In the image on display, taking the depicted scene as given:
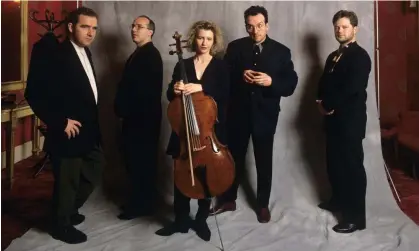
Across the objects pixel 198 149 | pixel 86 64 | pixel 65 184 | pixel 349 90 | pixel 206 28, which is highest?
pixel 206 28

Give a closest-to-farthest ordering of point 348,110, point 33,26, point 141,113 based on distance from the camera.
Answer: point 348,110
point 141,113
point 33,26

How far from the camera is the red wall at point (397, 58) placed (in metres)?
2.52

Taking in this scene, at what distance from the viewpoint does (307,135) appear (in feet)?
6.83

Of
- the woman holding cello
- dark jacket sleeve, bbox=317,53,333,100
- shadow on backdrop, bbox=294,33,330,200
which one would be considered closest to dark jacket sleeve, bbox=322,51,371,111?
dark jacket sleeve, bbox=317,53,333,100

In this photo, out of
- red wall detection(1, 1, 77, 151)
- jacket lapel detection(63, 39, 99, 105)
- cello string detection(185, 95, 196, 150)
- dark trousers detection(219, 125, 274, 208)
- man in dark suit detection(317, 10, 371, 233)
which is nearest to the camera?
cello string detection(185, 95, 196, 150)

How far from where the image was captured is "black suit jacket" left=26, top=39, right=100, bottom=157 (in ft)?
5.14

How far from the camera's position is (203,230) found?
1668mm

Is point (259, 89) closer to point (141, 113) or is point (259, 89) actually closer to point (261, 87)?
point (261, 87)

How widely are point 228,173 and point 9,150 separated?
1.22 m

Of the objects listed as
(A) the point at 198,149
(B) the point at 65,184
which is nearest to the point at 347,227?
(A) the point at 198,149

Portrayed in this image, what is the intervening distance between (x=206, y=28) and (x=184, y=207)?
2.20ft

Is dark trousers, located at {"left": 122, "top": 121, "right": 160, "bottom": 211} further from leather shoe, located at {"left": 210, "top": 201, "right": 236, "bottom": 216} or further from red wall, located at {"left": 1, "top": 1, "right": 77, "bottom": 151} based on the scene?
red wall, located at {"left": 1, "top": 1, "right": 77, "bottom": 151}

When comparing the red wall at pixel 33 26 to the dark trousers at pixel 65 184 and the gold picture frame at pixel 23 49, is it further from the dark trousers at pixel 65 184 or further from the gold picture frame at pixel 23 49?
the dark trousers at pixel 65 184

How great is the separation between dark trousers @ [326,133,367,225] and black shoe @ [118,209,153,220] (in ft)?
2.67
